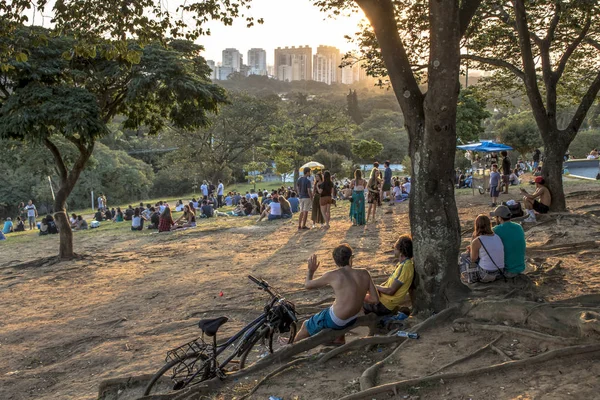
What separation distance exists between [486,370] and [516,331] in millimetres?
830

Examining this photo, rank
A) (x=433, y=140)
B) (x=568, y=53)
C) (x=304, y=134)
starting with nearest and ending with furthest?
(x=433, y=140) < (x=568, y=53) < (x=304, y=134)

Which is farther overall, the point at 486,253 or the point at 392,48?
the point at 486,253

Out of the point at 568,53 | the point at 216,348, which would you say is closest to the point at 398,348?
the point at 216,348

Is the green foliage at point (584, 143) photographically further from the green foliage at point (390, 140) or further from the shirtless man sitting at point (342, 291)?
the shirtless man sitting at point (342, 291)

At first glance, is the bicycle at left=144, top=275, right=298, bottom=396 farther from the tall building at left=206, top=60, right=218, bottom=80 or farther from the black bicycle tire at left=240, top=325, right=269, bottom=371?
the tall building at left=206, top=60, right=218, bottom=80

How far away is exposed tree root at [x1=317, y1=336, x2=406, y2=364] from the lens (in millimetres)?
5180

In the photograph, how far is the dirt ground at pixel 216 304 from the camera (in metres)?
4.67

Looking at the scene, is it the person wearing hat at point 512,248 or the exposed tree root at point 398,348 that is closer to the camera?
the exposed tree root at point 398,348

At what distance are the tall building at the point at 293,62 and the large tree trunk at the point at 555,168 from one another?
180144mm

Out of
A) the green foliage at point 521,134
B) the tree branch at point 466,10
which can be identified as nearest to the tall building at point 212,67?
the tree branch at point 466,10

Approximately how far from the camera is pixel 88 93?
1166cm

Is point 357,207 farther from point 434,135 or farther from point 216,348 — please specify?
point 216,348

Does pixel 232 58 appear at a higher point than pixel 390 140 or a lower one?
higher

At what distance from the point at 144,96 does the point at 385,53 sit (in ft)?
24.2
